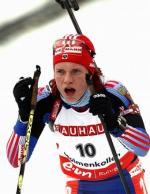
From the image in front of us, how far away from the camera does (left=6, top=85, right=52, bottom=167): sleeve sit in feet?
13.0

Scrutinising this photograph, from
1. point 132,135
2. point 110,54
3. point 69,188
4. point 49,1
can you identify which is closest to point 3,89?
point 110,54

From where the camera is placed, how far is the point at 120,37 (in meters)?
7.29

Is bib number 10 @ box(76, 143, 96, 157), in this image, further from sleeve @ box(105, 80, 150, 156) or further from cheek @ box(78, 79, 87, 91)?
cheek @ box(78, 79, 87, 91)

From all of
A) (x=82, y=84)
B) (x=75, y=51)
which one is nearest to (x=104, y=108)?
(x=82, y=84)

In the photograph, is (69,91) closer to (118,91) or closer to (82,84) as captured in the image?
(82,84)

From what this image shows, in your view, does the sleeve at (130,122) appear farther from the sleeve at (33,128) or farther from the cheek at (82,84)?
the sleeve at (33,128)

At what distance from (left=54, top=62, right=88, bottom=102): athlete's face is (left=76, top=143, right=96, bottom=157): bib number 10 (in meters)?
0.39

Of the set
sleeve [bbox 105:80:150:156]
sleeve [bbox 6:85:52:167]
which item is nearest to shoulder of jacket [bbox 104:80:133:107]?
sleeve [bbox 105:80:150:156]

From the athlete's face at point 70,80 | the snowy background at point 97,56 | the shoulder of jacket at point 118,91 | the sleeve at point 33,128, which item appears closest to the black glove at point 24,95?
the sleeve at point 33,128

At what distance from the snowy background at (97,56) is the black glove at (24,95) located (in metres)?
1.68

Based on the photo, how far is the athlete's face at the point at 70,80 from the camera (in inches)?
142

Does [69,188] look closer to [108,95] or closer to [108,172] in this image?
[108,172]

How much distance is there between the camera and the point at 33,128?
4023 mm

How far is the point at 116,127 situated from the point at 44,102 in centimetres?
57
